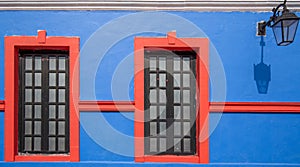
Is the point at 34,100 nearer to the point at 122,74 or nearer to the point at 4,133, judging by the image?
the point at 4,133

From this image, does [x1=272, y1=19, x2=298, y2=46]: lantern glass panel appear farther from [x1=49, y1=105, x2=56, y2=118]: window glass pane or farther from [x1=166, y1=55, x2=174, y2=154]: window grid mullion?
[x1=49, y1=105, x2=56, y2=118]: window glass pane

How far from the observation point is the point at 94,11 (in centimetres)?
433

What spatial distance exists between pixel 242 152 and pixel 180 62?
1.64 m

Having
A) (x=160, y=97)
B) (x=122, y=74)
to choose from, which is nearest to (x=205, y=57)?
(x=160, y=97)

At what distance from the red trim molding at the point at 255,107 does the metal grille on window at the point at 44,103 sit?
228 cm

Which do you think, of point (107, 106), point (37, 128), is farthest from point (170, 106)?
point (37, 128)

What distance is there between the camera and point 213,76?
14.1ft

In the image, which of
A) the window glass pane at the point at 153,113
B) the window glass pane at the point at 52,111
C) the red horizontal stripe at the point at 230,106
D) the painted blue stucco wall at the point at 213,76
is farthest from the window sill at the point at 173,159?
the window glass pane at the point at 52,111

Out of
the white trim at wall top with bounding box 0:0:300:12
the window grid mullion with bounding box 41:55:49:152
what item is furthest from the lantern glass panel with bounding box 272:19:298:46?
the window grid mullion with bounding box 41:55:49:152

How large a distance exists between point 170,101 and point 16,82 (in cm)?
233

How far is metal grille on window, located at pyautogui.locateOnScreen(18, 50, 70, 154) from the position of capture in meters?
4.45

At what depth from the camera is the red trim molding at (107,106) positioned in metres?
4.29

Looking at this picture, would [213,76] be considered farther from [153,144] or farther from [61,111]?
[61,111]

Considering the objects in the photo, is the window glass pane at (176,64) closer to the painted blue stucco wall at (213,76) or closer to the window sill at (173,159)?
the painted blue stucco wall at (213,76)
